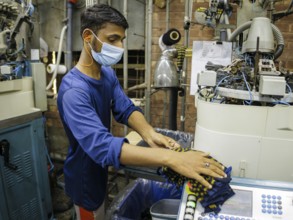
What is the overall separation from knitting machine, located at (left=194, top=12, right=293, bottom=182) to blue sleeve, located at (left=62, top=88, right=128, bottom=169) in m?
0.35

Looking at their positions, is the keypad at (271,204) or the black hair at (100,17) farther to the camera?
the black hair at (100,17)

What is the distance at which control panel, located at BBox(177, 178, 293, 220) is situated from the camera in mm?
808

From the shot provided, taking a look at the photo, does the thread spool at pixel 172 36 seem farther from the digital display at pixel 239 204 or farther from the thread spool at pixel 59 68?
the thread spool at pixel 59 68

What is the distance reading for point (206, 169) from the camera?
33.6 inches

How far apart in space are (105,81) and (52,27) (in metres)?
1.78

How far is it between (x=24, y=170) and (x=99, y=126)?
1.19 metres

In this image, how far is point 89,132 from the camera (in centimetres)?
94

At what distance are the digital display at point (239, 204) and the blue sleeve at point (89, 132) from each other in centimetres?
40

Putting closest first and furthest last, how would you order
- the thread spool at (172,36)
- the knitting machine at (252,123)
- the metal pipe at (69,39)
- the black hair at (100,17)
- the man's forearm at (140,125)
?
the knitting machine at (252,123) → the black hair at (100,17) → the man's forearm at (140,125) → the thread spool at (172,36) → the metal pipe at (69,39)

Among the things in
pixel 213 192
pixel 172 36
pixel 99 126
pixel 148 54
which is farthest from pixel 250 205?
pixel 148 54

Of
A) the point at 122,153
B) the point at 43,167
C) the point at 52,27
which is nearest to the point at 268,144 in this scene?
the point at 122,153

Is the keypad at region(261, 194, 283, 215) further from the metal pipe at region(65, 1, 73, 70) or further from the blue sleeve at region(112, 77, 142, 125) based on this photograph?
the metal pipe at region(65, 1, 73, 70)

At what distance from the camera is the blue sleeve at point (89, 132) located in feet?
2.98

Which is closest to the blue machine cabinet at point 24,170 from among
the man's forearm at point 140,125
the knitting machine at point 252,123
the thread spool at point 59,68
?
the thread spool at point 59,68
